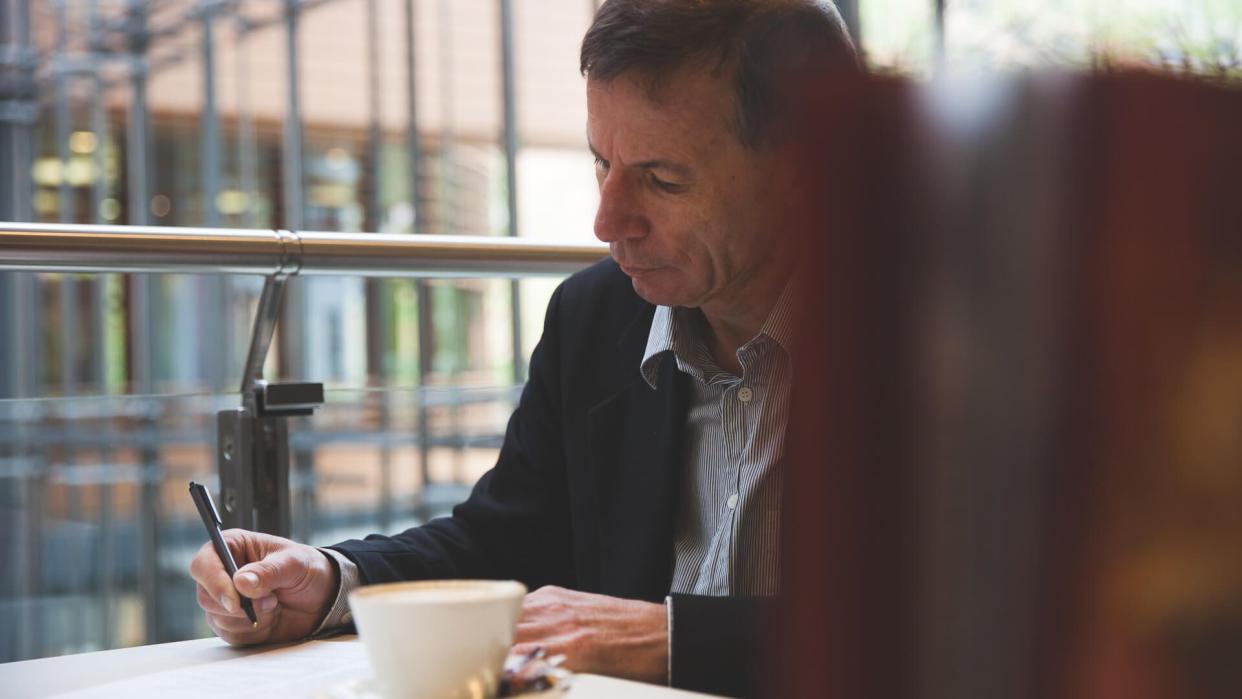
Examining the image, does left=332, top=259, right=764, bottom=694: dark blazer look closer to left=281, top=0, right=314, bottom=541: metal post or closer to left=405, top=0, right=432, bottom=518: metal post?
left=405, top=0, right=432, bottom=518: metal post

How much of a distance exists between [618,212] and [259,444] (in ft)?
2.84

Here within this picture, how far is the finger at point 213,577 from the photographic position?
121 centimetres

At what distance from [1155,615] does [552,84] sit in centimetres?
734

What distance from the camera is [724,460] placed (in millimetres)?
1510

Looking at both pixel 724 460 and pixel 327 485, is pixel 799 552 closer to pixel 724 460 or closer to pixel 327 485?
pixel 724 460

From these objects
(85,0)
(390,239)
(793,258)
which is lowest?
(793,258)

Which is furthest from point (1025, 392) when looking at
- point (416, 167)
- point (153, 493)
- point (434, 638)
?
point (416, 167)

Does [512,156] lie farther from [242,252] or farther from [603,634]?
[603,634]

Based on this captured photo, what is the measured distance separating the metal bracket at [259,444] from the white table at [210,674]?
860mm

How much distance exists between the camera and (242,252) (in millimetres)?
2150

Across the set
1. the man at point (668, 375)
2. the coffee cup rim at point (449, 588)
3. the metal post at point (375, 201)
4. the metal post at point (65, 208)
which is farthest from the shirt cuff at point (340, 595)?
the metal post at point (65, 208)

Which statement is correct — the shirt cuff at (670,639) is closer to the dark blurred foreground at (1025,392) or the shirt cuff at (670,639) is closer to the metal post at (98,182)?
the dark blurred foreground at (1025,392)

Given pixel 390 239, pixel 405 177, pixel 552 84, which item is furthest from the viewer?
pixel 405 177

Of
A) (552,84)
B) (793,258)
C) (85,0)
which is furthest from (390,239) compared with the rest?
(85,0)
